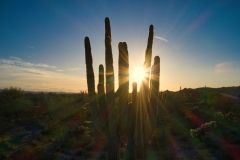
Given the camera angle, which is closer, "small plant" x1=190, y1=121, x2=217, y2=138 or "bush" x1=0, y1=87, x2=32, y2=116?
"small plant" x1=190, y1=121, x2=217, y2=138

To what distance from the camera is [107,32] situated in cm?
773

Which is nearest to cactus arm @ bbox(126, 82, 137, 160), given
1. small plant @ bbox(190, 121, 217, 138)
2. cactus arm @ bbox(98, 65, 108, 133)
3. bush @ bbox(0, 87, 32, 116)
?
cactus arm @ bbox(98, 65, 108, 133)

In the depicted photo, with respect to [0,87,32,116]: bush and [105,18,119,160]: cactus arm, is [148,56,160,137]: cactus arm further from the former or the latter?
[0,87,32,116]: bush

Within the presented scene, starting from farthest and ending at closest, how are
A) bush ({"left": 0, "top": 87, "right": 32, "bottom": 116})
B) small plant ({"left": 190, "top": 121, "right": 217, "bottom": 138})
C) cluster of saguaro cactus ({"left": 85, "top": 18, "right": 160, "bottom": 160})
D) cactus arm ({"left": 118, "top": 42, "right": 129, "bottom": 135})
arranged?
bush ({"left": 0, "top": 87, "right": 32, "bottom": 116}) → small plant ({"left": 190, "top": 121, "right": 217, "bottom": 138}) → cactus arm ({"left": 118, "top": 42, "right": 129, "bottom": 135}) → cluster of saguaro cactus ({"left": 85, "top": 18, "right": 160, "bottom": 160})

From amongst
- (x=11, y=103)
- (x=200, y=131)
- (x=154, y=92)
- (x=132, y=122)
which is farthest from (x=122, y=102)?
(x=11, y=103)

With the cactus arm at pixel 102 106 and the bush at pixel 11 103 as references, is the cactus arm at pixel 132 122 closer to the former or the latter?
the cactus arm at pixel 102 106

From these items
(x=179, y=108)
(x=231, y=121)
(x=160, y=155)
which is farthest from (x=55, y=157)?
(x=179, y=108)

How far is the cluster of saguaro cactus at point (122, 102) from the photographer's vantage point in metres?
7.62

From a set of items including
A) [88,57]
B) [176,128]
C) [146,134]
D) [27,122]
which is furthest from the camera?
[27,122]

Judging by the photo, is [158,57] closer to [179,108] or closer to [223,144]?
[223,144]

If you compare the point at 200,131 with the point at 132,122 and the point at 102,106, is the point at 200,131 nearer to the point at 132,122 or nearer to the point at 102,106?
the point at 132,122

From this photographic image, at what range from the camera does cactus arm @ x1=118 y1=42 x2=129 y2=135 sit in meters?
7.73

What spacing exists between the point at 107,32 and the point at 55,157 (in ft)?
28.5

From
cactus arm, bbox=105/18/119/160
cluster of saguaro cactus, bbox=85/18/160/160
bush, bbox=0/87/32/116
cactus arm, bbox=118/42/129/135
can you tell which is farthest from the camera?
bush, bbox=0/87/32/116
